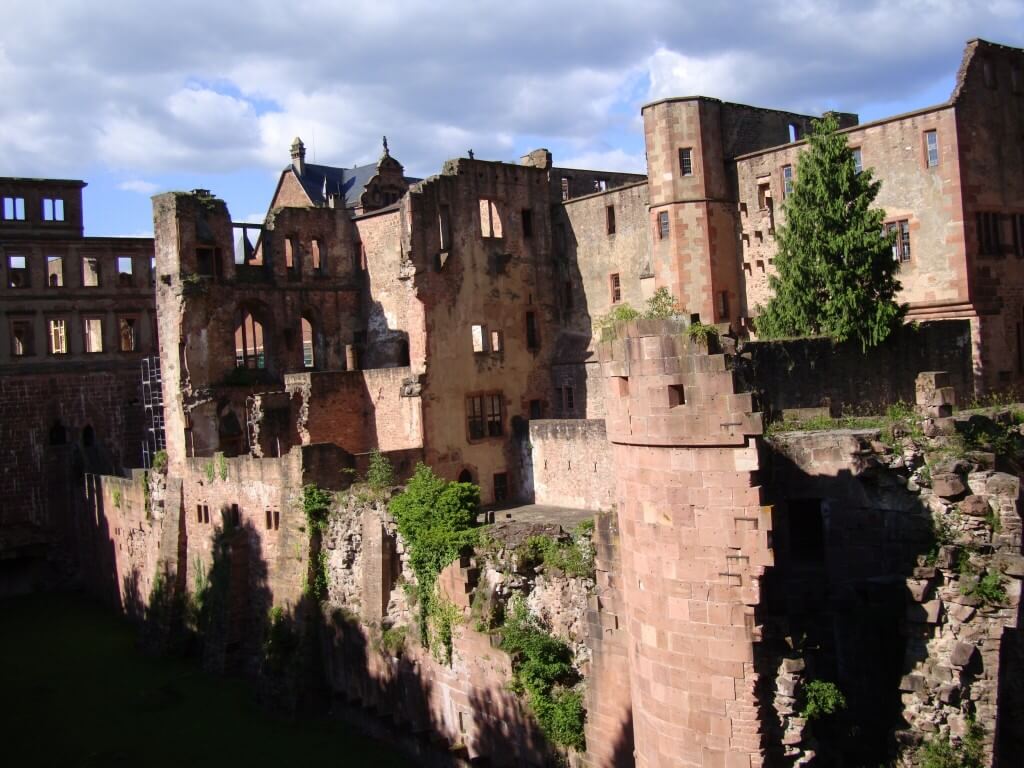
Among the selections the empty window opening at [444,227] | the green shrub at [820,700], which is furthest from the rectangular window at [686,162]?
the green shrub at [820,700]

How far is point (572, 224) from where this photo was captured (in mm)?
35438

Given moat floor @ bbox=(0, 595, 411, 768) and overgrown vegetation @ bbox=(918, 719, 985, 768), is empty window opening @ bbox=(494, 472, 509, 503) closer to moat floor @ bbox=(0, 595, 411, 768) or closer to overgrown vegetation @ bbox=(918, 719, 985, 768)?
moat floor @ bbox=(0, 595, 411, 768)

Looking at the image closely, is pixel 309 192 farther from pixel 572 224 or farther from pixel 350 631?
pixel 350 631

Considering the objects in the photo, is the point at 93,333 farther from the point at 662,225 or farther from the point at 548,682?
the point at 548,682

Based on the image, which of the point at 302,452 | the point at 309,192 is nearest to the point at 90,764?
the point at 302,452

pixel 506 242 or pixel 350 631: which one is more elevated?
pixel 506 242

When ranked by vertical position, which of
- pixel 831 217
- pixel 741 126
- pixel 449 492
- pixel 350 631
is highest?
pixel 741 126

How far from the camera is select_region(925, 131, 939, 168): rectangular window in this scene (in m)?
25.5

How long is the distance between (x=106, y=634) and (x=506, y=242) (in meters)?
17.9

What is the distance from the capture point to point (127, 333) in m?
44.7

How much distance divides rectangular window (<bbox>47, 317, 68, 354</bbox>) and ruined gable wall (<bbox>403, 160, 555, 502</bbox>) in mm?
17542

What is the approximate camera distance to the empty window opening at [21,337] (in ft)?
129

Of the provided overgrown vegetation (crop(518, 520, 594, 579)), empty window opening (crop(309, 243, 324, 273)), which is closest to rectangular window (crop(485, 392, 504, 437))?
empty window opening (crop(309, 243, 324, 273))

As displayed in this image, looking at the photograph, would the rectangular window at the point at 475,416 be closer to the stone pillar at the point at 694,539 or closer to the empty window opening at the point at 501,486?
the empty window opening at the point at 501,486
